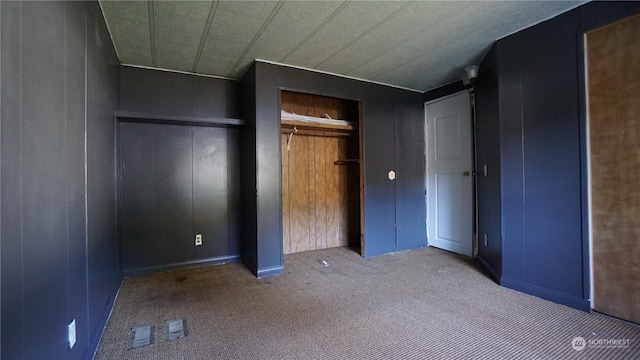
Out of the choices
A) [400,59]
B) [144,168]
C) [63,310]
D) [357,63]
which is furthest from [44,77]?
[400,59]

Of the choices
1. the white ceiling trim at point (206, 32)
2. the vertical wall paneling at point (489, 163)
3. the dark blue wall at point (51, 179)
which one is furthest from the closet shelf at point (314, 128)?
the dark blue wall at point (51, 179)

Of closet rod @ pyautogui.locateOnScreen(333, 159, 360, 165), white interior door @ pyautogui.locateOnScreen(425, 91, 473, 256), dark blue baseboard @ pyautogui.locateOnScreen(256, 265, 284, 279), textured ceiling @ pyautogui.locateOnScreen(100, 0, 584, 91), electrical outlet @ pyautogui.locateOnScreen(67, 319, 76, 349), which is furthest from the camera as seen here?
closet rod @ pyautogui.locateOnScreen(333, 159, 360, 165)

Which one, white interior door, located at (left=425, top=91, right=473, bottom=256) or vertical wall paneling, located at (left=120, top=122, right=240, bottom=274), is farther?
white interior door, located at (left=425, top=91, right=473, bottom=256)

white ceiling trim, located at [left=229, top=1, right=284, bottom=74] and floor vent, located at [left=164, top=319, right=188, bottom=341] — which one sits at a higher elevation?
white ceiling trim, located at [left=229, top=1, right=284, bottom=74]

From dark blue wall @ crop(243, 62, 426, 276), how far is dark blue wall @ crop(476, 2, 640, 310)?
1225 millimetres

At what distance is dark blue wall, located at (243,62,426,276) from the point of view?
294cm

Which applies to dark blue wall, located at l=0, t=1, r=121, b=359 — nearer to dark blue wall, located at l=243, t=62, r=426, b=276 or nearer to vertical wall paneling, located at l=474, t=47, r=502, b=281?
dark blue wall, located at l=243, t=62, r=426, b=276

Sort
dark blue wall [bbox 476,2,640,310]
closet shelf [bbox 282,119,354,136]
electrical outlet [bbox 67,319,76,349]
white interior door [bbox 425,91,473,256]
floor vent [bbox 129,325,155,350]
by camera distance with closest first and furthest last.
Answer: electrical outlet [bbox 67,319,76,349], floor vent [bbox 129,325,155,350], dark blue wall [bbox 476,2,640,310], closet shelf [bbox 282,119,354,136], white interior door [bbox 425,91,473,256]

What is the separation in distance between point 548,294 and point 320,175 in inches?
105

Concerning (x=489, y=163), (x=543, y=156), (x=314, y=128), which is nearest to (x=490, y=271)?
(x=489, y=163)

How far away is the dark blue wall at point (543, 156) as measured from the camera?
2.11 metres

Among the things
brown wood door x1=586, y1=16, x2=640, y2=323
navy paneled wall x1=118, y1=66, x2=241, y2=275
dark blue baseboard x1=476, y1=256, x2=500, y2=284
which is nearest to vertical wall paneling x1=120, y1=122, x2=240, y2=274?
navy paneled wall x1=118, y1=66, x2=241, y2=275

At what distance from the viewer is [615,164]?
1.96 metres

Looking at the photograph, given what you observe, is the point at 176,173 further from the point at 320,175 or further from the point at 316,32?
the point at 316,32
